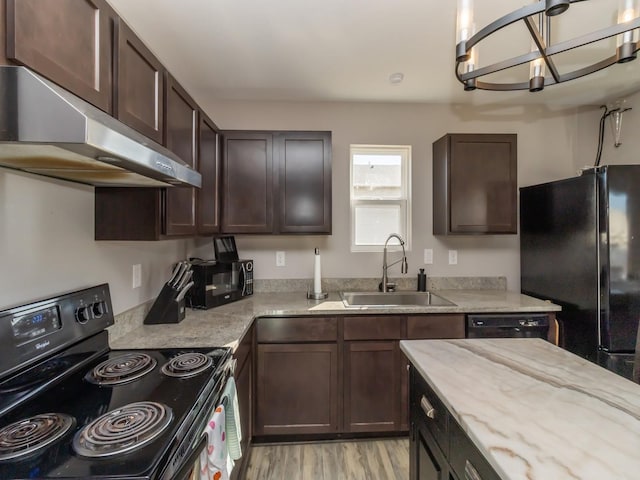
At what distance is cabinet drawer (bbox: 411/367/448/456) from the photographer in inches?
40.1

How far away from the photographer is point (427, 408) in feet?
3.71

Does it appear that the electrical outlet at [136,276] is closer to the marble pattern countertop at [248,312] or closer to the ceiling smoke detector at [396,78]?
the marble pattern countertop at [248,312]

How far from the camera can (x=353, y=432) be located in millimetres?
2148

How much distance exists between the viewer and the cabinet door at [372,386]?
213 cm

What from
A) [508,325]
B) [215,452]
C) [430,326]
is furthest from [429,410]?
[508,325]

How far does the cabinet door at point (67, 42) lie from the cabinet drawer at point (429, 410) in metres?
1.51

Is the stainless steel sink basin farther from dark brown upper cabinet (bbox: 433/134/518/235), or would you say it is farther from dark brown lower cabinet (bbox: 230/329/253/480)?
dark brown lower cabinet (bbox: 230/329/253/480)

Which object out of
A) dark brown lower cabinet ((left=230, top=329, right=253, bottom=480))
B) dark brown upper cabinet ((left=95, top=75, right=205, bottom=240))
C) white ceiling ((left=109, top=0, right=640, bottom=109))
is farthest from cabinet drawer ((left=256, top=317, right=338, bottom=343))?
white ceiling ((left=109, top=0, right=640, bottom=109))

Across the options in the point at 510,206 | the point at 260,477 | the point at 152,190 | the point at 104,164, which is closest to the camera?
the point at 104,164

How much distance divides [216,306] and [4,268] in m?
1.22

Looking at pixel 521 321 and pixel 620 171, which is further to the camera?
pixel 521 321

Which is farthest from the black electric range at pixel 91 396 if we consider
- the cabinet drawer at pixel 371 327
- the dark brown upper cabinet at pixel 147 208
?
the cabinet drawer at pixel 371 327

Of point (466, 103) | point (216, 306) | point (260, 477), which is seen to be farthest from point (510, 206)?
point (260, 477)

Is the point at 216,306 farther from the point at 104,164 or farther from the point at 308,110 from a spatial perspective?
the point at 308,110
